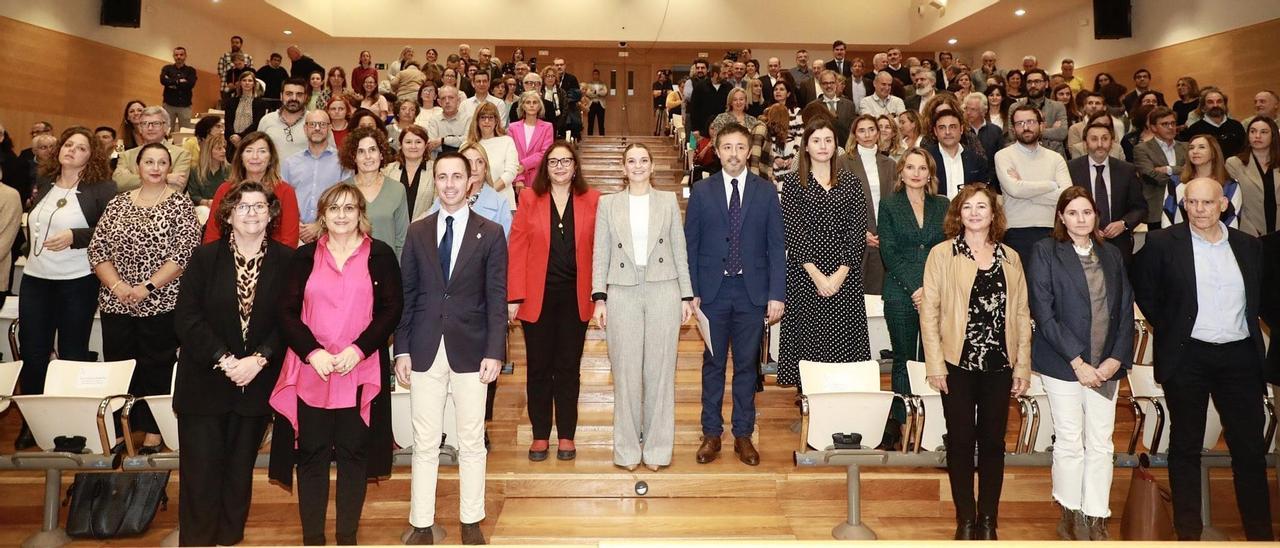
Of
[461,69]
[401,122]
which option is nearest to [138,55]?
[461,69]

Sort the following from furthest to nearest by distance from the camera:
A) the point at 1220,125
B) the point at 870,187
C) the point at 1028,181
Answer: the point at 1220,125 < the point at 870,187 < the point at 1028,181

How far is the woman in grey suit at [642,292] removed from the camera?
4.00 meters

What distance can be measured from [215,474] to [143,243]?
55.0 inches

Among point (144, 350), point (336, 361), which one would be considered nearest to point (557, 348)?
point (336, 361)

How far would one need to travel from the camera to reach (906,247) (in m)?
4.24

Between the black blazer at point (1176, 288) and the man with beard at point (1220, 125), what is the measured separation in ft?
13.8

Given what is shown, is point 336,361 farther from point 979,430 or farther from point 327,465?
point 979,430

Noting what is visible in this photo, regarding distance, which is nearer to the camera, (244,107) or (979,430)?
(979,430)

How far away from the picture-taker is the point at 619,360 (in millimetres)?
4023

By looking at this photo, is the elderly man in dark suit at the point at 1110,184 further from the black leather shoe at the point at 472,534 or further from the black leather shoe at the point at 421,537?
the black leather shoe at the point at 421,537

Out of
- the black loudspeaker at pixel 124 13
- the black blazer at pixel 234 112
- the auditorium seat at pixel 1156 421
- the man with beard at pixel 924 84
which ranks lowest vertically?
the auditorium seat at pixel 1156 421

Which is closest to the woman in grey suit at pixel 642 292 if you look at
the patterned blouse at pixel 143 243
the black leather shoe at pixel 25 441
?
the patterned blouse at pixel 143 243

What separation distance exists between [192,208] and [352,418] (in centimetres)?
160

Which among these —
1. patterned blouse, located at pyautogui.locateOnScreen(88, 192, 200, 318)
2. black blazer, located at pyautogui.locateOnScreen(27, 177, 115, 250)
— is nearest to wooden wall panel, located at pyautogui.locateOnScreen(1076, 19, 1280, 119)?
patterned blouse, located at pyautogui.locateOnScreen(88, 192, 200, 318)
